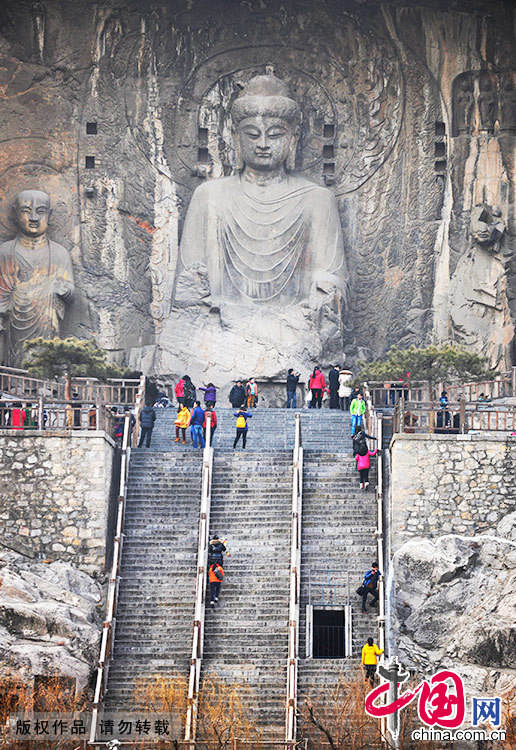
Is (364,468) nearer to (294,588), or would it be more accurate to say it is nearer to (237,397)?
(294,588)

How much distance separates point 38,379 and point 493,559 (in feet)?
36.6

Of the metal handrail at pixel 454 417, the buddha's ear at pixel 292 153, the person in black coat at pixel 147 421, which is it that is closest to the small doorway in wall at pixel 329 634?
the metal handrail at pixel 454 417

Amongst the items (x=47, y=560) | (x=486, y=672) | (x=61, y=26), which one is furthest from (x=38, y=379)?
(x=486, y=672)

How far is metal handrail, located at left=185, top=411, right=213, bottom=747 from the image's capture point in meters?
24.9

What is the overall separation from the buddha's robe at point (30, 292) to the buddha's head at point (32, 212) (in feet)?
1.36

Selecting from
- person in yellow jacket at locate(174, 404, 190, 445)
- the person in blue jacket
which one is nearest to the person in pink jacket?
the person in blue jacket

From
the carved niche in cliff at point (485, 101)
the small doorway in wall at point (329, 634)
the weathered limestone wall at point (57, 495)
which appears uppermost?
the carved niche in cliff at point (485, 101)

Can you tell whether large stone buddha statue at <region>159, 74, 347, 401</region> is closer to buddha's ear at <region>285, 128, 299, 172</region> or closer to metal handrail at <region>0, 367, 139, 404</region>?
buddha's ear at <region>285, 128, 299, 172</region>

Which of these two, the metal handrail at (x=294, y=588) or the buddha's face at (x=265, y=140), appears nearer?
the metal handrail at (x=294, y=588)

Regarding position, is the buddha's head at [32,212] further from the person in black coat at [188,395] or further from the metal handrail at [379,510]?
the metal handrail at [379,510]

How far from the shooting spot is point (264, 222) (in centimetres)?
3997

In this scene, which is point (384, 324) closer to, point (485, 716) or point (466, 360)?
point (466, 360)

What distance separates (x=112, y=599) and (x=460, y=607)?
5.39 metres

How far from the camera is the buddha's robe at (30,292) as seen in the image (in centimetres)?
3888
